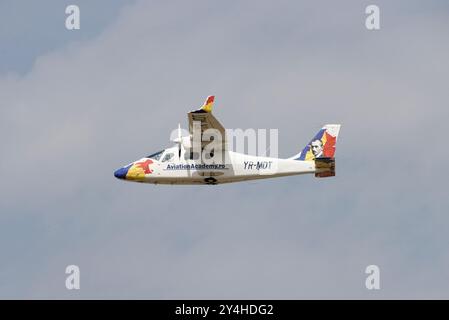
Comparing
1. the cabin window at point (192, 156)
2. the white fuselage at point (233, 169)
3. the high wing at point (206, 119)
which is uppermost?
the high wing at point (206, 119)

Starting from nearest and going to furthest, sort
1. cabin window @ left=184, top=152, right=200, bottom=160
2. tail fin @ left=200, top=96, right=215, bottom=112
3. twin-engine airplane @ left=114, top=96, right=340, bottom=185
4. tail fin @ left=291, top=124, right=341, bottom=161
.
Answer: tail fin @ left=200, top=96, right=215, bottom=112 < twin-engine airplane @ left=114, top=96, right=340, bottom=185 < cabin window @ left=184, top=152, right=200, bottom=160 < tail fin @ left=291, top=124, right=341, bottom=161

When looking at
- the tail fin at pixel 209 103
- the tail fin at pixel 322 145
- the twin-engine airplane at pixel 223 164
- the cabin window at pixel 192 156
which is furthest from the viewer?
the tail fin at pixel 322 145

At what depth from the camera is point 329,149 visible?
3359 inches

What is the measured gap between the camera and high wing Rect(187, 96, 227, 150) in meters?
79.0

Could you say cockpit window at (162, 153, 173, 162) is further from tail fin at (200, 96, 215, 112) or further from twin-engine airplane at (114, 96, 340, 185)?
tail fin at (200, 96, 215, 112)

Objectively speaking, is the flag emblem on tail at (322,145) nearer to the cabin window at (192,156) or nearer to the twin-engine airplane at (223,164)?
the twin-engine airplane at (223,164)

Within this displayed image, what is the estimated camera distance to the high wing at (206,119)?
7900cm

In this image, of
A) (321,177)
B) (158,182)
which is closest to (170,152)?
(158,182)

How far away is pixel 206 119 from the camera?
8044 centimetres

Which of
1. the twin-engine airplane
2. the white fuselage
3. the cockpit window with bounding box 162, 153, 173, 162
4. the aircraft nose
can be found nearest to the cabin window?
the twin-engine airplane

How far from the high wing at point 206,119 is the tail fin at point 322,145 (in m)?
5.60

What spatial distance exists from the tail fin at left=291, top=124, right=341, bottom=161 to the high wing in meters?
5.60

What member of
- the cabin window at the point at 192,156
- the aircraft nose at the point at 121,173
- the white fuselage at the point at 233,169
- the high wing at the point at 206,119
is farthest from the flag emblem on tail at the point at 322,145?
the aircraft nose at the point at 121,173

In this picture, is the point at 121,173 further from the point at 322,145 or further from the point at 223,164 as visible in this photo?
the point at 322,145
